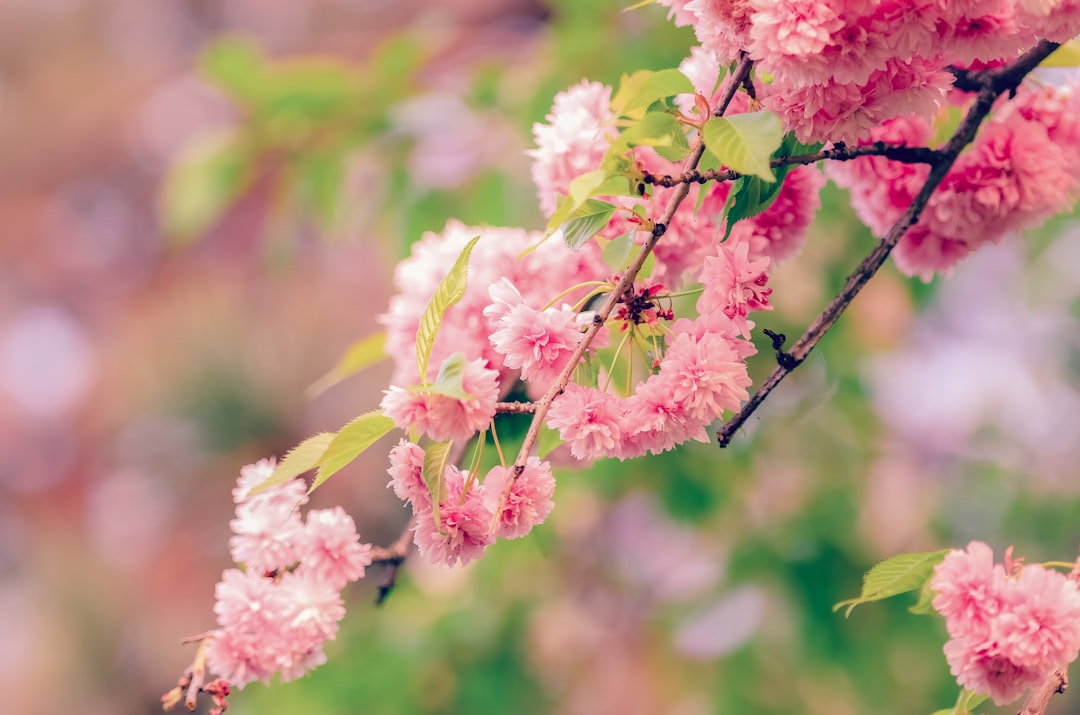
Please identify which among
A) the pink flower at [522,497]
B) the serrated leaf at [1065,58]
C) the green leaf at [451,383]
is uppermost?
the green leaf at [451,383]

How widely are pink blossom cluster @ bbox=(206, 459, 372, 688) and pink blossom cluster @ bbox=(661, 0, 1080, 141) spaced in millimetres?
249

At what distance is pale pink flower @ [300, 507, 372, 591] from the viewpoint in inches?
14.7

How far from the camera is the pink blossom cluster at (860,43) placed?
0.28m

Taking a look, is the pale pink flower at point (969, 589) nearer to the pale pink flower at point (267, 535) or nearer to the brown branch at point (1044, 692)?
the brown branch at point (1044, 692)

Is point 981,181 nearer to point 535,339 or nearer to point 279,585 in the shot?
point 535,339

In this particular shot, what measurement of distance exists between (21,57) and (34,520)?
67.9 inches

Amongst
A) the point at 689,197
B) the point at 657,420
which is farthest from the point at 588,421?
the point at 689,197

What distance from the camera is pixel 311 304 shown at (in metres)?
2.30

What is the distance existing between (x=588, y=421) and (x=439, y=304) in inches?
2.6

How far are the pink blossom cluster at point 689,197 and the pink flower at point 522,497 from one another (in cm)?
12

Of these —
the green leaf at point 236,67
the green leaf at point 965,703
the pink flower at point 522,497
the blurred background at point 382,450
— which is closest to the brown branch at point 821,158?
the pink flower at point 522,497

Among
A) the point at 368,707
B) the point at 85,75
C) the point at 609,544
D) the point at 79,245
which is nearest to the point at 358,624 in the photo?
the point at 368,707

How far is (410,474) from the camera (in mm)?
303

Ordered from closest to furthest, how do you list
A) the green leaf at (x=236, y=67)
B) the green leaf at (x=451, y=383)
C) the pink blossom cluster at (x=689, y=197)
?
the green leaf at (x=451, y=383), the pink blossom cluster at (x=689, y=197), the green leaf at (x=236, y=67)
